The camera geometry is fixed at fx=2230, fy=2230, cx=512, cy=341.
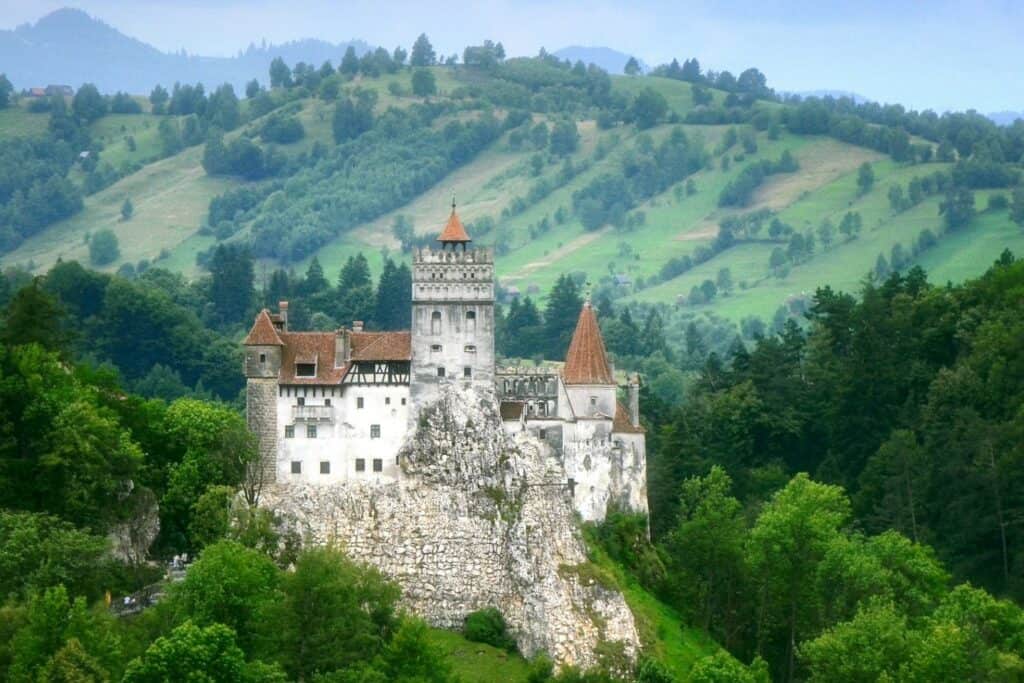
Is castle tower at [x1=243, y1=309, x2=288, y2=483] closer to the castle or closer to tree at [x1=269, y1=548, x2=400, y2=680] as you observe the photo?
the castle

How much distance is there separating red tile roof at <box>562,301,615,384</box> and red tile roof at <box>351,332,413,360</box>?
774 centimetres

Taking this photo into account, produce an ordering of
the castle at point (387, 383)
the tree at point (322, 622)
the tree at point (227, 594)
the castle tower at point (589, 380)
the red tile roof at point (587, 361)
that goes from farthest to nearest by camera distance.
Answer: the red tile roof at point (587, 361) → the castle tower at point (589, 380) → the castle at point (387, 383) → the tree at point (322, 622) → the tree at point (227, 594)

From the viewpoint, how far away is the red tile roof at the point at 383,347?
98.6m

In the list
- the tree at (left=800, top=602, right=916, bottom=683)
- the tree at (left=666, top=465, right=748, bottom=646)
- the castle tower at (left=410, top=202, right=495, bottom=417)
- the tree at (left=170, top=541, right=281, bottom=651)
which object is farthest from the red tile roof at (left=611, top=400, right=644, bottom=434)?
the tree at (left=170, top=541, right=281, bottom=651)

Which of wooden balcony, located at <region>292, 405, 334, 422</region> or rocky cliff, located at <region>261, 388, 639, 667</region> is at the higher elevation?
wooden balcony, located at <region>292, 405, 334, 422</region>

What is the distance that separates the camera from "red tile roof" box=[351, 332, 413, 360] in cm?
9856

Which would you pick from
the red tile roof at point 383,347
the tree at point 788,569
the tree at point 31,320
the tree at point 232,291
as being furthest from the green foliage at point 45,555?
the tree at point 232,291

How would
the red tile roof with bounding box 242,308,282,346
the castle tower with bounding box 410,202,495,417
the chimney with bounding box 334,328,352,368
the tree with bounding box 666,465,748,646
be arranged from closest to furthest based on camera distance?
the red tile roof with bounding box 242,308,282,346, the castle tower with bounding box 410,202,495,417, the chimney with bounding box 334,328,352,368, the tree with bounding box 666,465,748,646

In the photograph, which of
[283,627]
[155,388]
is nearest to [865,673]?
[283,627]

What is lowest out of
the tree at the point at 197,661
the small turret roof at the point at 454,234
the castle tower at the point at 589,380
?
the tree at the point at 197,661

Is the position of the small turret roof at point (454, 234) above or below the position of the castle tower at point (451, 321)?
above

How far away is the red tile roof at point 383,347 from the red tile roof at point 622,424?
1040 cm

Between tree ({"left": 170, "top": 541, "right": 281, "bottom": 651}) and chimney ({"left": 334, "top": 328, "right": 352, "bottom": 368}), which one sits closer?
tree ({"left": 170, "top": 541, "right": 281, "bottom": 651})

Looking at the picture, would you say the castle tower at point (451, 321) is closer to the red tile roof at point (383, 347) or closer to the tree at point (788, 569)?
the red tile roof at point (383, 347)
